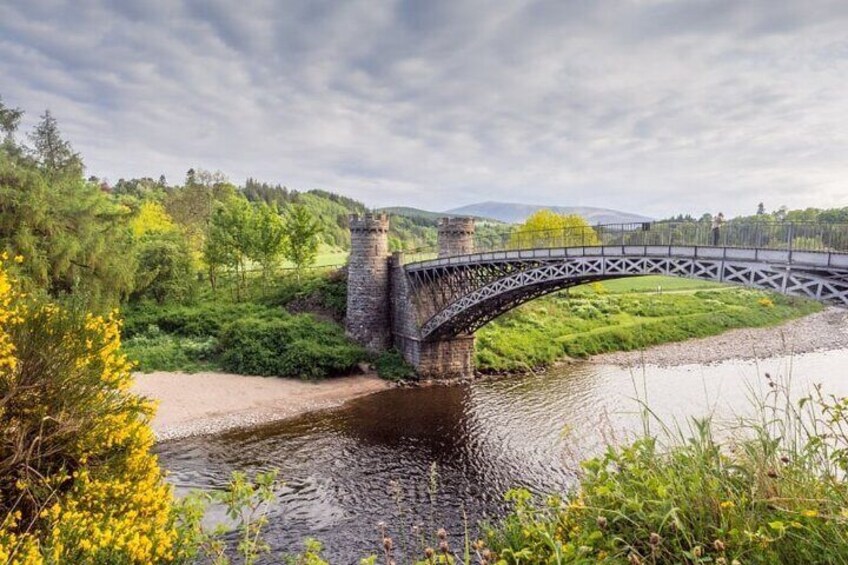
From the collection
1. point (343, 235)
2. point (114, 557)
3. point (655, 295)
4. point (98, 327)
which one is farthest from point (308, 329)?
point (343, 235)

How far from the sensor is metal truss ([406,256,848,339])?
463 inches

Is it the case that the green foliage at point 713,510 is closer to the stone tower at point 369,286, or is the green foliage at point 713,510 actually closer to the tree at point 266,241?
the stone tower at point 369,286

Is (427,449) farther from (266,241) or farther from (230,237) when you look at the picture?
(230,237)

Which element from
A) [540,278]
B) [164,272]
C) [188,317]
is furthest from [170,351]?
[540,278]

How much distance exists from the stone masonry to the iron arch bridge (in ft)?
2.30

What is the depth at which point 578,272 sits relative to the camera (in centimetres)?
1758

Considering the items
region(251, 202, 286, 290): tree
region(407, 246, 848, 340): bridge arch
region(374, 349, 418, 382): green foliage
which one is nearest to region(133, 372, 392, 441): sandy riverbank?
region(374, 349, 418, 382): green foliage

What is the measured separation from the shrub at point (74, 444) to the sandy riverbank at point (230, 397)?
11.2 meters

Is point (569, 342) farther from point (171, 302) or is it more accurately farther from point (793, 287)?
point (171, 302)

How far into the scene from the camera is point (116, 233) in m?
24.8

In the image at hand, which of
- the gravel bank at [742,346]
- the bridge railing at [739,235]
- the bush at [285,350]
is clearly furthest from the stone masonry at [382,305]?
the bridge railing at [739,235]

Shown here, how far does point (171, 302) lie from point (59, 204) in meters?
9.39

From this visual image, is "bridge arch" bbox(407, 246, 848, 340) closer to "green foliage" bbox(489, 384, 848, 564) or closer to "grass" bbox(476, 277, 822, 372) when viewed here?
"grass" bbox(476, 277, 822, 372)

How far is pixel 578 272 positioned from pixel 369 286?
11899mm
